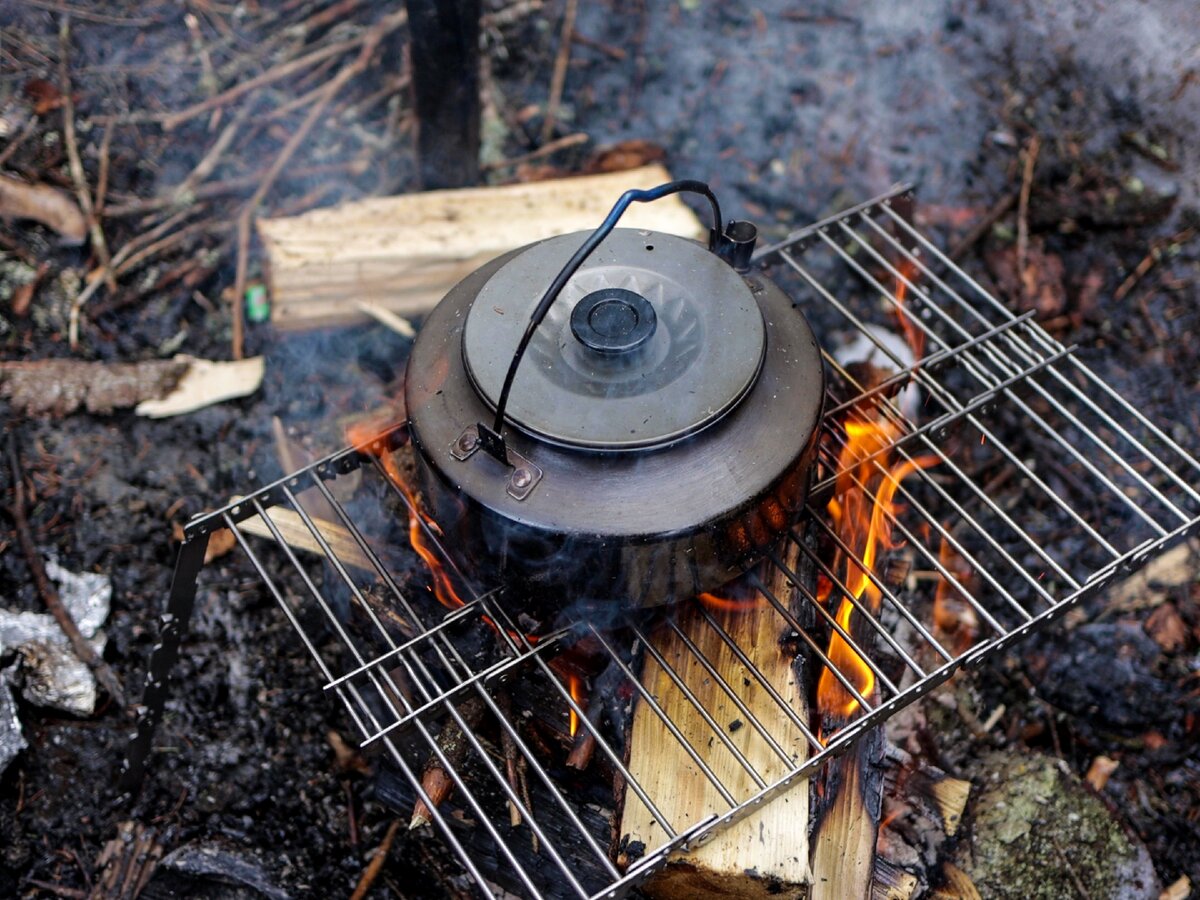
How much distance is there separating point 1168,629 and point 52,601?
416 cm

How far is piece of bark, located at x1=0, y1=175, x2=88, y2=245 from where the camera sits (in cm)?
458

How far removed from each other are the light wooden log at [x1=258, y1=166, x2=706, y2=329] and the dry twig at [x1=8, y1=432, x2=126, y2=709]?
3.86ft

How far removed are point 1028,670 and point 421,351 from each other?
262 cm

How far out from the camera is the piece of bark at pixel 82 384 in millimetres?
4113

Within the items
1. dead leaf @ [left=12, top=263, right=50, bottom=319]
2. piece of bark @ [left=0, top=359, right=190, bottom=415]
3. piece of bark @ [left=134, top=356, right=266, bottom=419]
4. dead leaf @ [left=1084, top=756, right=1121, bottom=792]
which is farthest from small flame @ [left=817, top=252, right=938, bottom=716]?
dead leaf @ [left=12, top=263, right=50, bottom=319]

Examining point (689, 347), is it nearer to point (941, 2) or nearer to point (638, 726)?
point (638, 726)

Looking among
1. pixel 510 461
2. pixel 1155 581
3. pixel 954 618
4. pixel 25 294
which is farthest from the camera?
pixel 25 294

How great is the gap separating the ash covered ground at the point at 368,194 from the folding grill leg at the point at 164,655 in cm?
18

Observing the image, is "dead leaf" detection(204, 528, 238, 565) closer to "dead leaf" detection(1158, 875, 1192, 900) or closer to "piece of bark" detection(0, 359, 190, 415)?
"piece of bark" detection(0, 359, 190, 415)

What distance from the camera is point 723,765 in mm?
2549

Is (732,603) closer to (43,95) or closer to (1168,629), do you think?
(1168,629)

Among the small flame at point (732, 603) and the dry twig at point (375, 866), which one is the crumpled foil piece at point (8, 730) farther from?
the small flame at point (732, 603)

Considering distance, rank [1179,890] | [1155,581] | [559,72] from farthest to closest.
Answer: [559,72] < [1155,581] < [1179,890]

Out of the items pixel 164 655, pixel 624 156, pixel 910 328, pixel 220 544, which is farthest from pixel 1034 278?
pixel 164 655
